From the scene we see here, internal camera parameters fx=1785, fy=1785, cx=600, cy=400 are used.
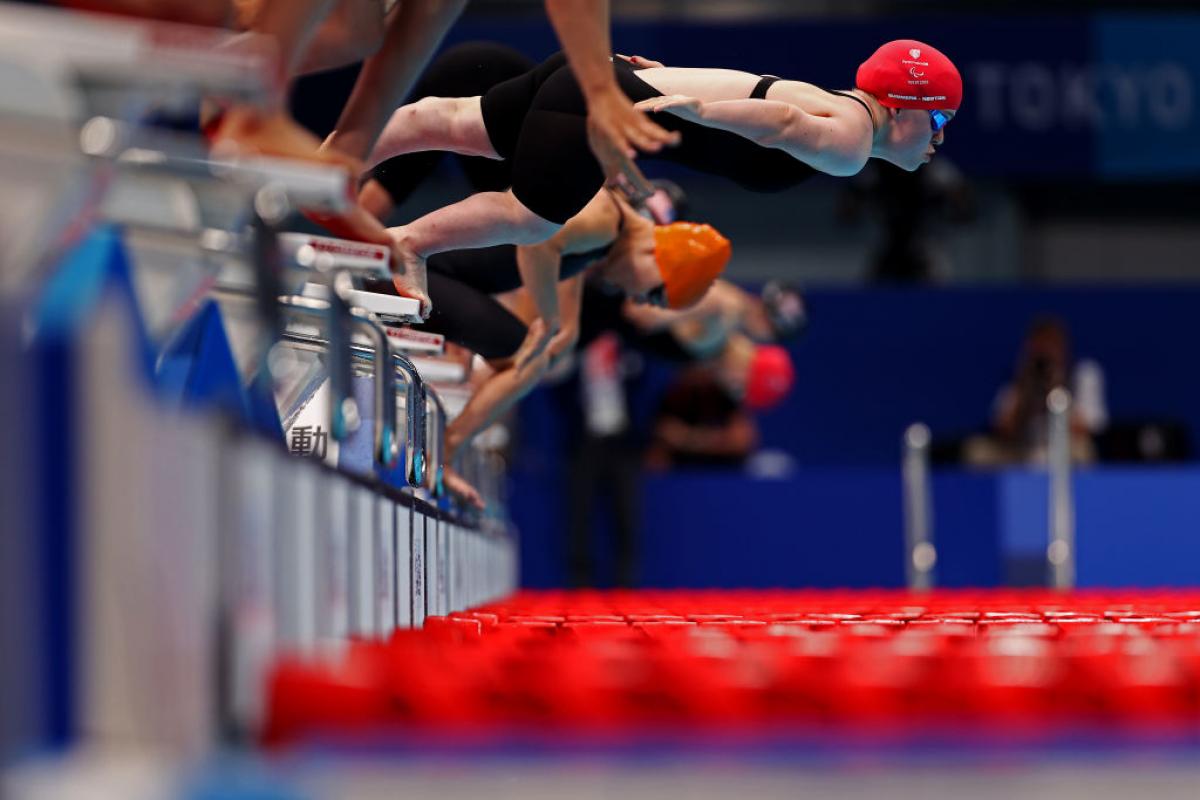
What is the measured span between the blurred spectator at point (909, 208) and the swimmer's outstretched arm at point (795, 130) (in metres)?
5.75

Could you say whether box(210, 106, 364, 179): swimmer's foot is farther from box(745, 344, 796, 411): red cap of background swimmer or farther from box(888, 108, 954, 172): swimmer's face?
box(745, 344, 796, 411): red cap of background swimmer

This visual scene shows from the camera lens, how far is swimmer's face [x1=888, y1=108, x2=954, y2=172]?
3.84 m

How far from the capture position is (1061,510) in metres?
7.59

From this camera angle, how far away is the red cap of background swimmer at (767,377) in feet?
27.9

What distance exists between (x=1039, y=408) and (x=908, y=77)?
498 cm

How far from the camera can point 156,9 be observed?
74.9 inches

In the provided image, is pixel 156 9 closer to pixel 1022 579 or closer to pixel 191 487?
pixel 191 487

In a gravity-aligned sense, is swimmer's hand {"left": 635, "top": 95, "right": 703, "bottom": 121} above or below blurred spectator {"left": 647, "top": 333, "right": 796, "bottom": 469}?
above

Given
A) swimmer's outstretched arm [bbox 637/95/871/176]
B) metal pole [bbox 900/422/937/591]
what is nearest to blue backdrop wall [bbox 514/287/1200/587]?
metal pole [bbox 900/422/937/591]

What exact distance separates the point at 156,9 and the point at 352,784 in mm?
908

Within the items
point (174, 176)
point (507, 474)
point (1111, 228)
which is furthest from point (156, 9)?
point (1111, 228)

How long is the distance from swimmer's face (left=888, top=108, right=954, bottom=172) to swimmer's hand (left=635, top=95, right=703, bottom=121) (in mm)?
635

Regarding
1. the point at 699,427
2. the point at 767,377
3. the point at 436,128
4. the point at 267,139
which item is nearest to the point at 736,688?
the point at 267,139

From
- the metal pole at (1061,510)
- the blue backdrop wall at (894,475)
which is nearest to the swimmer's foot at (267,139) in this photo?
the metal pole at (1061,510)
